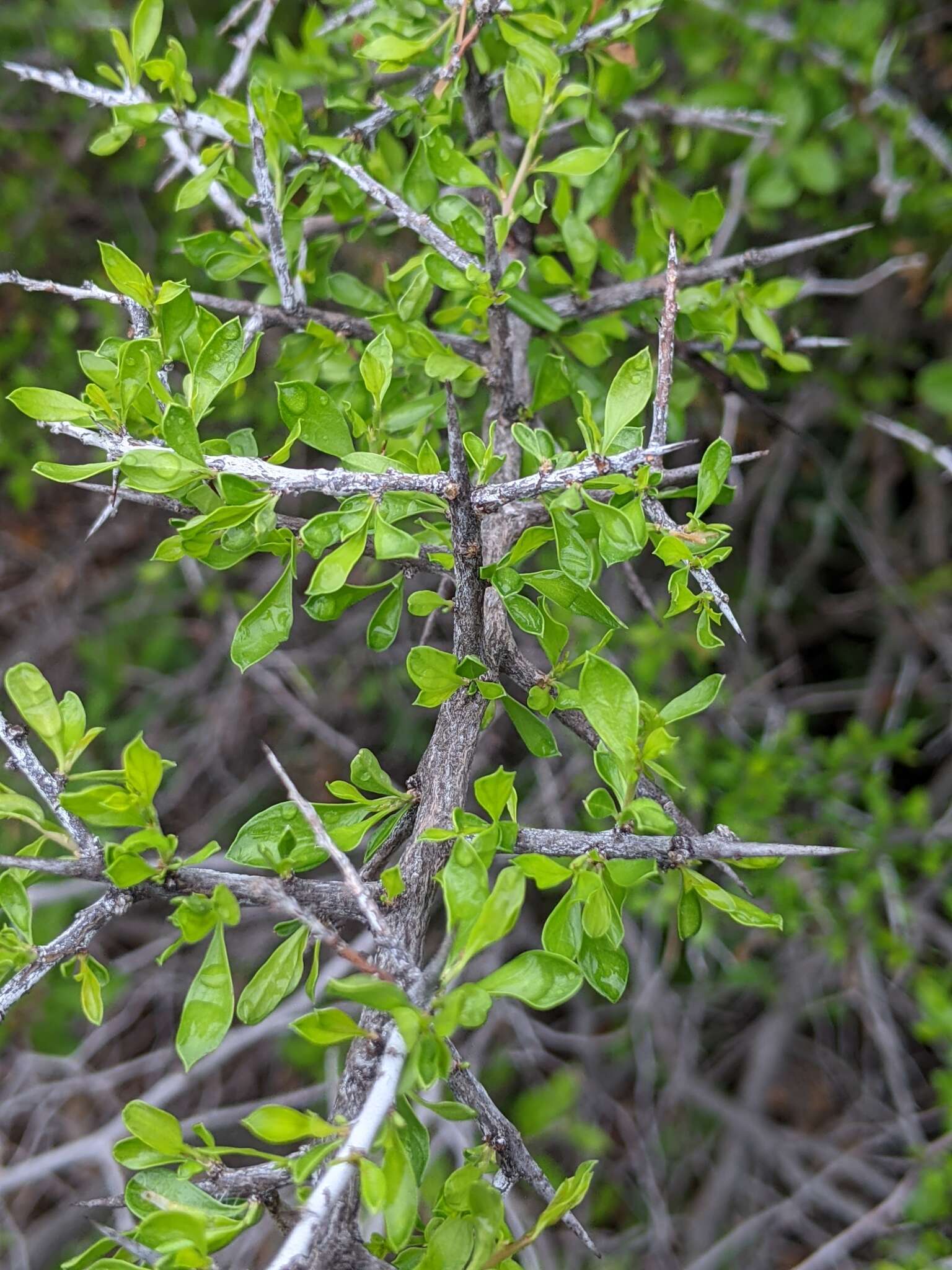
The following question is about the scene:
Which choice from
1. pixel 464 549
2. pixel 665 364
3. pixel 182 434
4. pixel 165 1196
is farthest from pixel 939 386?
pixel 165 1196

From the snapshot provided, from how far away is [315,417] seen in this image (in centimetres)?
122

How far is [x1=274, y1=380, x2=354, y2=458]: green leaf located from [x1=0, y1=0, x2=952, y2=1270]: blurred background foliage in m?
1.38

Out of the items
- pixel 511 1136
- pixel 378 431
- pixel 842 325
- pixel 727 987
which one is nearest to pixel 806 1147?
pixel 727 987

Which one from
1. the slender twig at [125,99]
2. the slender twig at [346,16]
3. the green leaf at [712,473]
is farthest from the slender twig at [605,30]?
the green leaf at [712,473]

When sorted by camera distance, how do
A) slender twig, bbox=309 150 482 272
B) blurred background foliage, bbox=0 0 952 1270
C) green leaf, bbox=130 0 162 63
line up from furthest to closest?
blurred background foliage, bbox=0 0 952 1270, green leaf, bbox=130 0 162 63, slender twig, bbox=309 150 482 272

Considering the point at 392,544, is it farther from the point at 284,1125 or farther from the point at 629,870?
the point at 284,1125

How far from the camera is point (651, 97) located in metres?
2.82

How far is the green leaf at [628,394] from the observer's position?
1159 mm

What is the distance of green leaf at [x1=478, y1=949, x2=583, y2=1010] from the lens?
39.1 inches

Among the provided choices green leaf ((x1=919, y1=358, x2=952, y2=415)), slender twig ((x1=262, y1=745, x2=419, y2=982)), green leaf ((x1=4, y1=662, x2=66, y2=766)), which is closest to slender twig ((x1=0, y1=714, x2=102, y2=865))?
green leaf ((x1=4, y1=662, x2=66, y2=766))

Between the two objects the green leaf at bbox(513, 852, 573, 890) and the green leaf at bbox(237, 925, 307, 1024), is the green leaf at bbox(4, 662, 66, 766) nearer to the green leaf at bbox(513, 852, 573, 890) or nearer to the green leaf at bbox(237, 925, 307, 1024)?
the green leaf at bbox(237, 925, 307, 1024)

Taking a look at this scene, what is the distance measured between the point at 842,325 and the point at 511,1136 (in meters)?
2.99

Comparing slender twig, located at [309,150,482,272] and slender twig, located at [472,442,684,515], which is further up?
slender twig, located at [309,150,482,272]

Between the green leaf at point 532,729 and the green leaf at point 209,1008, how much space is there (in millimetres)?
471
